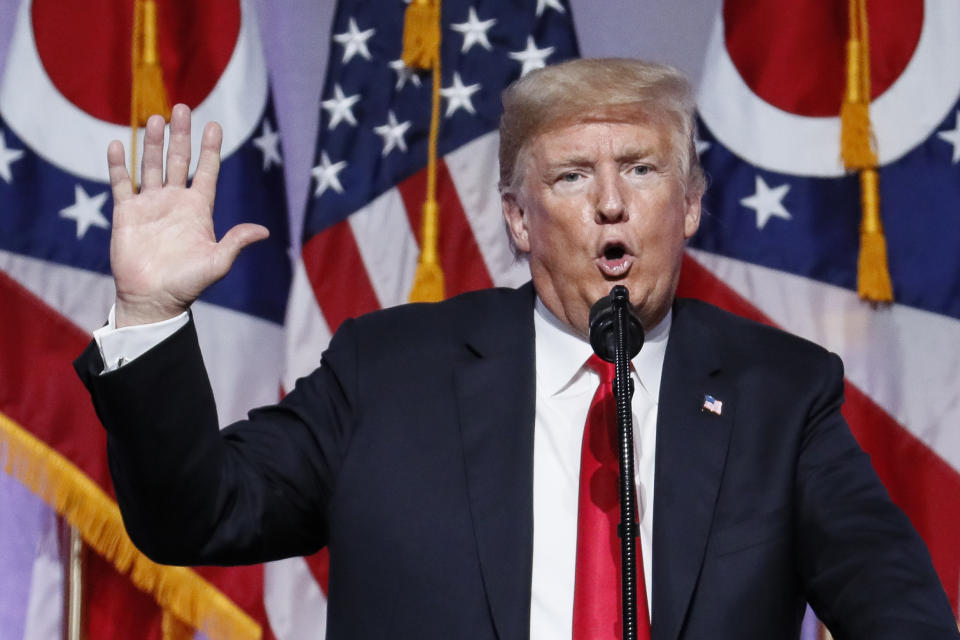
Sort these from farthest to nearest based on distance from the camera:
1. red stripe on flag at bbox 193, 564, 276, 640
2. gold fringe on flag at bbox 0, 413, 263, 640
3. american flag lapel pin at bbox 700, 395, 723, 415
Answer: red stripe on flag at bbox 193, 564, 276, 640, gold fringe on flag at bbox 0, 413, 263, 640, american flag lapel pin at bbox 700, 395, 723, 415

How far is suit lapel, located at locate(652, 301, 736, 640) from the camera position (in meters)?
1.34

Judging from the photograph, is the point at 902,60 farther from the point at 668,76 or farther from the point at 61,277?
the point at 61,277

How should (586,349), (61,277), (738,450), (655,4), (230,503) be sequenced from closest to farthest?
(230,503) → (738,450) → (586,349) → (61,277) → (655,4)

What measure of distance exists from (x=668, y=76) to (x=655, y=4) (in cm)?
142

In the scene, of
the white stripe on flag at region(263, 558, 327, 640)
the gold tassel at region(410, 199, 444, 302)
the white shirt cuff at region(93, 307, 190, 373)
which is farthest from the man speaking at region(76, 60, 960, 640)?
the white stripe on flag at region(263, 558, 327, 640)

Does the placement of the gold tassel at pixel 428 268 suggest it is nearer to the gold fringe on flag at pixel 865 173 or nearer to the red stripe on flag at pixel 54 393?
the red stripe on flag at pixel 54 393

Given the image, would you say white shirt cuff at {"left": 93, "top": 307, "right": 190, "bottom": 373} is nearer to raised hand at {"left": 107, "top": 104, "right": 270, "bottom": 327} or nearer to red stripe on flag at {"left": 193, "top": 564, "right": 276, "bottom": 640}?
raised hand at {"left": 107, "top": 104, "right": 270, "bottom": 327}

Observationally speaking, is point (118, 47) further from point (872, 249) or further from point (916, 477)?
point (916, 477)

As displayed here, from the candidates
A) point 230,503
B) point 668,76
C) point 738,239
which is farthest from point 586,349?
point 738,239

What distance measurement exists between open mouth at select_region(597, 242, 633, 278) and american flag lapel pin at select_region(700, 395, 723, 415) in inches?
7.7

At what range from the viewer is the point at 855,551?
130 centimetres

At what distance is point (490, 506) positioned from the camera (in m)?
1.41

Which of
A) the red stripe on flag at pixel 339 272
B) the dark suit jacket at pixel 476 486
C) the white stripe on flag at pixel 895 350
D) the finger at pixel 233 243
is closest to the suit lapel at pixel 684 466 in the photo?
the dark suit jacket at pixel 476 486

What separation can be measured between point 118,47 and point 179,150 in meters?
1.51
